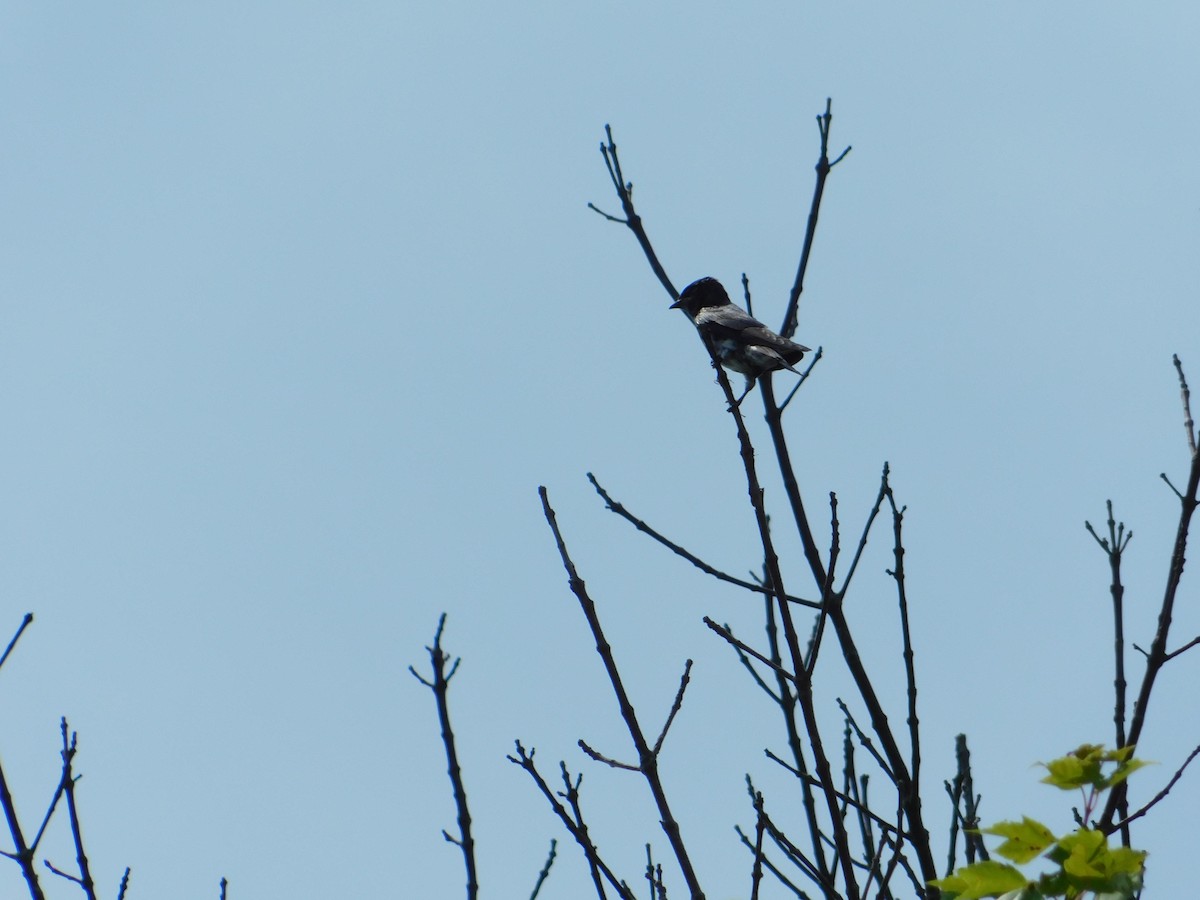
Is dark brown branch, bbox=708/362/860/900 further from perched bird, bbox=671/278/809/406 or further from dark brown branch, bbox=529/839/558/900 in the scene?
perched bird, bbox=671/278/809/406

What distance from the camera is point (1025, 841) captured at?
2672 millimetres

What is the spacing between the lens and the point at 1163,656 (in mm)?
3984

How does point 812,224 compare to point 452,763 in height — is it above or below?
above

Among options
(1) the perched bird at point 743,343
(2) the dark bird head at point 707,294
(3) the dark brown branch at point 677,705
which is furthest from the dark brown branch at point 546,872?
(2) the dark bird head at point 707,294

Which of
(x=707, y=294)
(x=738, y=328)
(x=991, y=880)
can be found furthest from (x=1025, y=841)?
(x=707, y=294)

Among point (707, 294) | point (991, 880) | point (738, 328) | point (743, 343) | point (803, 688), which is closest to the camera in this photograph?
point (991, 880)

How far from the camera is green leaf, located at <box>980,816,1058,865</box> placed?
2648 mm

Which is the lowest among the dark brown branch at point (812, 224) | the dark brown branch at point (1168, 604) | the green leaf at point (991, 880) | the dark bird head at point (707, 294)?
the green leaf at point (991, 880)

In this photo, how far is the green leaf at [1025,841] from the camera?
8.69 ft

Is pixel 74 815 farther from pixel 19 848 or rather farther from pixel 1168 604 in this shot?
pixel 1168 604

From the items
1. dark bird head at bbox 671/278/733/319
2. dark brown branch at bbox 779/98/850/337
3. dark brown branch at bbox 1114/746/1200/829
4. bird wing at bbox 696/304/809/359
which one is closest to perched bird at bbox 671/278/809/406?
bird wing at bbox 696/304/809/359

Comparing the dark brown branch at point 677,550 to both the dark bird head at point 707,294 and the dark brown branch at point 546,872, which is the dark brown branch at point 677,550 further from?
the dark bird head at point 707,294

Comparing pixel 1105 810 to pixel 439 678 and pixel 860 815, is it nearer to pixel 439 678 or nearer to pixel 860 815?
pixel 860 815

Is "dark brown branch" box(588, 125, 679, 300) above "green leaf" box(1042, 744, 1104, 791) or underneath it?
above
